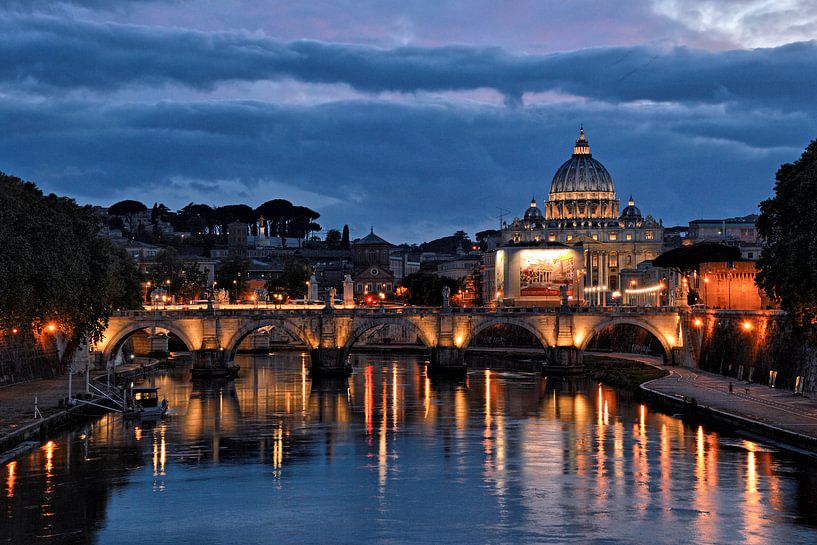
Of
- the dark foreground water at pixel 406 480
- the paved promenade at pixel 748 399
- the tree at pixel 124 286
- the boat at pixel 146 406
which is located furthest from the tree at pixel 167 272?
the paved promenade at pixel 748 399

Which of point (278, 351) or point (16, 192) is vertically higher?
point (16, 192)

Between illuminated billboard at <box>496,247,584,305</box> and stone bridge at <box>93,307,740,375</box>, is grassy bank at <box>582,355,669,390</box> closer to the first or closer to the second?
stone bridge at <box>93,307,740,375</box>

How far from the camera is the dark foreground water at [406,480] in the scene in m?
45.8

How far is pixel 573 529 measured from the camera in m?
45.6

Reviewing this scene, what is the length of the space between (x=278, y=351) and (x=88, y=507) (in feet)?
330

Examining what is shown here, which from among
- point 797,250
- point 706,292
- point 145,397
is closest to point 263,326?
point 145,397

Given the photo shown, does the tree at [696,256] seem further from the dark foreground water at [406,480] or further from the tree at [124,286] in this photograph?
the dark foreground water at [406,480]

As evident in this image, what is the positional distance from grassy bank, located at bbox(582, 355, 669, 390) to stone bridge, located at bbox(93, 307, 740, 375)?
8.90 ft

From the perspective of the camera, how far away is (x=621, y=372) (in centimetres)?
10106

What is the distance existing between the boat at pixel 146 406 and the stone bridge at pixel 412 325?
88.2 ft

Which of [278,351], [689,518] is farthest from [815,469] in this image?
[278,351]

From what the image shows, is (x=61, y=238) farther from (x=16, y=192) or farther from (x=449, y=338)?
(x=449, y=338)

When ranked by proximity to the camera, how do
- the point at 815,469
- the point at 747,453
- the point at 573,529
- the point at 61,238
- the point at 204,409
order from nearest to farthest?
1. the point at 573,529
2. the point at 815,469
3. the point at 747,453
4. the point at 61,238
5. the point at 204,409

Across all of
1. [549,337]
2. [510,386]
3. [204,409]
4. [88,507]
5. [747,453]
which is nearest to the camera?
[88,507]
